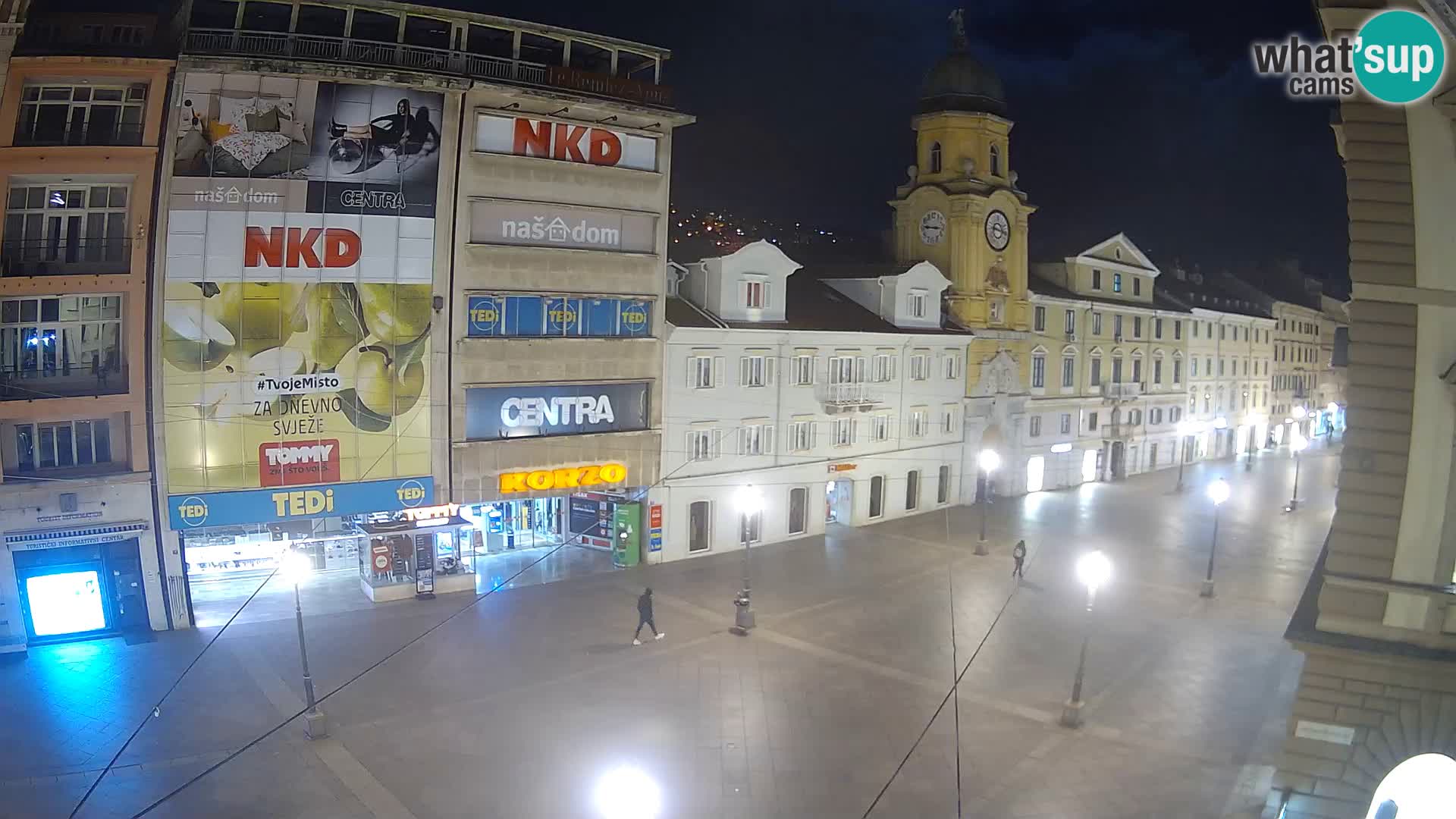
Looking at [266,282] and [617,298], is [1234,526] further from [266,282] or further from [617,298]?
[266,282]

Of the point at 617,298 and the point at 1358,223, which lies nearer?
the point at 1358,223

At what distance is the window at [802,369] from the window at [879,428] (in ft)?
14.6

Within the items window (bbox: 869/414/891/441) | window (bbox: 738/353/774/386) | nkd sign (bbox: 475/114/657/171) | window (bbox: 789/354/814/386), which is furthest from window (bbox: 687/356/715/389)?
window (bbox: 869/414/891/441)

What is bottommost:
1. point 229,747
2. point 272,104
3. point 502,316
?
point 229,747

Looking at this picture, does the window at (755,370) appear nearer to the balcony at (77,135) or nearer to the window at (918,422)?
the window at (918,422)

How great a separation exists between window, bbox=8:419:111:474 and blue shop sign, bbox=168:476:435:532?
233cm

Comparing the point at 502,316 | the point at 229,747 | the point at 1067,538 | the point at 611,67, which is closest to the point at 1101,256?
the point at 1067,538

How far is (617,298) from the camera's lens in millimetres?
31688

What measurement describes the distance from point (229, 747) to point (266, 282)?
→ 12.6 meters

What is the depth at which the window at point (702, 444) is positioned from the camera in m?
34.3

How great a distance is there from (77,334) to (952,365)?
33.9 m

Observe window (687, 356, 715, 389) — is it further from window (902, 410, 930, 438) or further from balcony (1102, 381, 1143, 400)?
balcony (1102, 381, 1143, 400)

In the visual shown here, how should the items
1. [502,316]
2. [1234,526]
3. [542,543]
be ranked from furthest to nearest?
[1234,526] → [542,543] → [502,316]

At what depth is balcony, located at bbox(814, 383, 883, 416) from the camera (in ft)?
127
